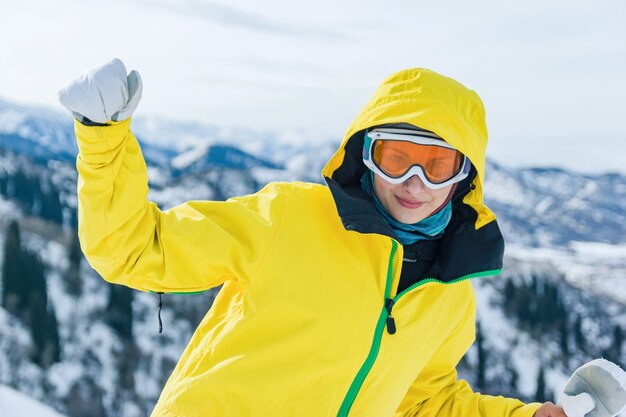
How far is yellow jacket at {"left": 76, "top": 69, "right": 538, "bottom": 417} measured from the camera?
2.33m

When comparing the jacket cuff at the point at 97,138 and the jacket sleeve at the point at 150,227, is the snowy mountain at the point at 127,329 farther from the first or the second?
the jacket cuff at the point at 97,138

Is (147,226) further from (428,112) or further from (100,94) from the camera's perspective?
(428,112)

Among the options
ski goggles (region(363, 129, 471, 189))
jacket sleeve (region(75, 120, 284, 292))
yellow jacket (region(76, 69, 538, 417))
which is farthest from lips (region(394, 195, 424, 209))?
jacket sleeve (region(75, 120, 284, 292))

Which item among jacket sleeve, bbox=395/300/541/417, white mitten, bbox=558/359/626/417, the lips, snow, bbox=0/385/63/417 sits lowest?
snow, bbox=0/385/63/417

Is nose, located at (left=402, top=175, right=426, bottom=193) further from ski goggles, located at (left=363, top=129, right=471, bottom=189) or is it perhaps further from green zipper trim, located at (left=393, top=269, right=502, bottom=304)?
green zipper trim, located at (left=393, top=269, right=502, bottom=304)

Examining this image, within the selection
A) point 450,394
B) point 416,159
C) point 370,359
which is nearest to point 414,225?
point 416,159

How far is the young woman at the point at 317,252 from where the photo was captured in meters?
2.29

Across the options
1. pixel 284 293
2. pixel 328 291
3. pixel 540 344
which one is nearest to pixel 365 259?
pixel 328 291

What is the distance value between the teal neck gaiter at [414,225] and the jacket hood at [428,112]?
0.19m

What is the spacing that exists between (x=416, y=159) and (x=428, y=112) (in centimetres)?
25

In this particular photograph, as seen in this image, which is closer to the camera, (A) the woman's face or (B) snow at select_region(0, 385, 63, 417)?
(A) the woman's face

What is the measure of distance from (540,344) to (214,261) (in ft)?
312

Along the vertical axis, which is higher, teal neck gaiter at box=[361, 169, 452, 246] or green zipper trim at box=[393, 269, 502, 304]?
teal neck gaiter at box=[361, 169, 452, 246]

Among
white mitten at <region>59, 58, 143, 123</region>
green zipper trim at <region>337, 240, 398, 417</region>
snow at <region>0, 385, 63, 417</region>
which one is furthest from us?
snow at <region>0, 385, 63, 417</region>
